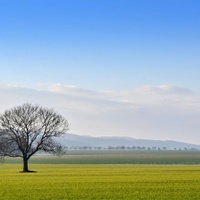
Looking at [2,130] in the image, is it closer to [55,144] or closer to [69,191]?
[55,144]

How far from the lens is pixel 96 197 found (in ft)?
112

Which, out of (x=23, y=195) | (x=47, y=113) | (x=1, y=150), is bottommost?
(x=23, y=195)

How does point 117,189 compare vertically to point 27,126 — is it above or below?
below

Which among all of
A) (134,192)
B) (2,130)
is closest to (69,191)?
(134,192)

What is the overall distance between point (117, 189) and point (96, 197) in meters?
6.56

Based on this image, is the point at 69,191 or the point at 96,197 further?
the point at 69,191

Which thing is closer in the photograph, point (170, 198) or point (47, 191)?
point (170, 198)

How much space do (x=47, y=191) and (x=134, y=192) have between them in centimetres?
707

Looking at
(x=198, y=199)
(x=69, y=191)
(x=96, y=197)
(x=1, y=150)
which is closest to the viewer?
(x=198, y=199)

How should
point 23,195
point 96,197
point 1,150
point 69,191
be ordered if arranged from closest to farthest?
point 96,197 → point 23,195 → point 69,191 → point 1,150

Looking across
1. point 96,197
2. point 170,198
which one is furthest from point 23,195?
point 170,198

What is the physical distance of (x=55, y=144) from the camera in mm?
82375

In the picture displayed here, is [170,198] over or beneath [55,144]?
beneath

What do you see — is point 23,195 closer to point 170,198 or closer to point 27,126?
point 170,198
